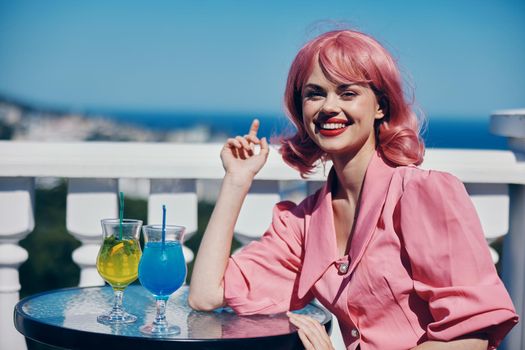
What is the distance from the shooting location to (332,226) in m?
2.22

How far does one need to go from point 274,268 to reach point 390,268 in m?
0.39

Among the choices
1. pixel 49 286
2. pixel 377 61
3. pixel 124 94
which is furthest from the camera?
pixel 124 94

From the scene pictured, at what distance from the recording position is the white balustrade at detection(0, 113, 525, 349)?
8.52 ft

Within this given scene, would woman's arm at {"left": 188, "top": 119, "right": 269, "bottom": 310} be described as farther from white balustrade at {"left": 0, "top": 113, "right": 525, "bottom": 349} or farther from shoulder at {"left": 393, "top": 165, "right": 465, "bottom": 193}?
shoulder at {"left": 393, "top": 165, "right": 465, "bottom": 193}

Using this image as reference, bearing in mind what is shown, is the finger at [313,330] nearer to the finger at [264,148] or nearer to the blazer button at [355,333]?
the blazer button at [355,333]

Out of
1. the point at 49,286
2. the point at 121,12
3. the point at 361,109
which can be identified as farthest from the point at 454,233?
the point at 121,12

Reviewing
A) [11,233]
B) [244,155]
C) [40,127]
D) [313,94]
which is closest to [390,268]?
[313,94]

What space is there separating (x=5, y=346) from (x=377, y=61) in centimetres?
138

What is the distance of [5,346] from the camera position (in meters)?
2.70

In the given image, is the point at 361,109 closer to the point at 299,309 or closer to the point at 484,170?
the point at 299,309

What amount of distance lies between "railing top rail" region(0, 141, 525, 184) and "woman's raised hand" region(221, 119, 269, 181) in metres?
0.23

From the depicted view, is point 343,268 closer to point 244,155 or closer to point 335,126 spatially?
point 335,126

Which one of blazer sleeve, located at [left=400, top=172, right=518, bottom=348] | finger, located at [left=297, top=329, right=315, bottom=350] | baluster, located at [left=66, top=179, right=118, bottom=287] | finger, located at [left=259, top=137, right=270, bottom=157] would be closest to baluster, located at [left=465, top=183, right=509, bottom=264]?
finger, located at [left=259, top=137, right=270, bottom=157]

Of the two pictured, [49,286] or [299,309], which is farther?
[49,286]
